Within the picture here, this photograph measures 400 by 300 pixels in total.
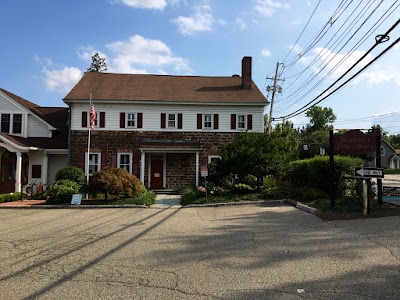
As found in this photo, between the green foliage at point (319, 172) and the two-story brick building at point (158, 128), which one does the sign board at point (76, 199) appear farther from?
the green foliage at point (319, 172)

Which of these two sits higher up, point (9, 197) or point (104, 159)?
point (104, 159)

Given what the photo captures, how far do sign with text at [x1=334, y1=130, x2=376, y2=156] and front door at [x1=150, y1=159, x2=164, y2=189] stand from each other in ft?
48.3

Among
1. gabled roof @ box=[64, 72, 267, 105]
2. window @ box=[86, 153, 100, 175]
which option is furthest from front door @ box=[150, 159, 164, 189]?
gabled roof @ box=[64, 72, 267, 105]

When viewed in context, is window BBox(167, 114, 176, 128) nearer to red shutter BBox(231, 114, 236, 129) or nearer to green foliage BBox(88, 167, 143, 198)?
red shutter BBox(231, 114, 236, 129)

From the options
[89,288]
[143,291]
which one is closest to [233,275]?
[143,291]

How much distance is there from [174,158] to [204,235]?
16.4m

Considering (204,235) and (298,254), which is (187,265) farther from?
(204,235)

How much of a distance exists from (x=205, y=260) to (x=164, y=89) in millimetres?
21694

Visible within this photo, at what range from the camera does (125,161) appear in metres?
24.6

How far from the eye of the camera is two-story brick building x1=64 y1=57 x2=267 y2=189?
2422 centimetres

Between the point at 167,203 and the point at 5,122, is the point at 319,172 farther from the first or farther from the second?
the point at 5,122

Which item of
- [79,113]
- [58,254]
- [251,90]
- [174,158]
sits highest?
[251,90]

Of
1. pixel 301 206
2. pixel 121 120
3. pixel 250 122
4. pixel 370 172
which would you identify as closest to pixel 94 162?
pixel 121 120

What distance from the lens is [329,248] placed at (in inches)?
269
